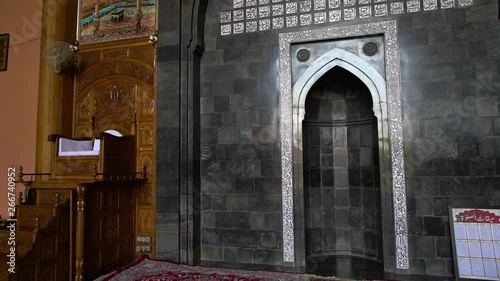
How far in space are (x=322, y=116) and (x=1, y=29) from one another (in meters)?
4.98

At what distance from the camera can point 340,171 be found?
4.81m

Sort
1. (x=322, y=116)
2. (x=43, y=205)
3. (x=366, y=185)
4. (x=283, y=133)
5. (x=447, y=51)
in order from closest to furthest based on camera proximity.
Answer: (x=43, y=205), (x=447, y=51), (x=283, y=133), (x=366, y=185), (x=322, y=116)

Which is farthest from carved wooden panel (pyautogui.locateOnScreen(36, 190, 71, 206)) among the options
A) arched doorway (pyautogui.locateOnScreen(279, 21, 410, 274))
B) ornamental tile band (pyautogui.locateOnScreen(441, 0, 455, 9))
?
ornamental tile band (pyautogui.locateOnScreen(441, 0, 455, 9))

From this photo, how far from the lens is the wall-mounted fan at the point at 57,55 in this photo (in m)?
4.48

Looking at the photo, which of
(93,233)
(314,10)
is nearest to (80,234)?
(93,233)

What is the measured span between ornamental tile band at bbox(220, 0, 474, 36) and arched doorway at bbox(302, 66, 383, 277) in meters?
0.70

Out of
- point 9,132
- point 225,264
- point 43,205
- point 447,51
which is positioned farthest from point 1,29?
point 447,51

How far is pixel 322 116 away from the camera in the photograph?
4.88 meters

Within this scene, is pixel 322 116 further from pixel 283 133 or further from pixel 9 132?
pixel 9 132

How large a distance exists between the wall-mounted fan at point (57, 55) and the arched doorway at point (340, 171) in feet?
11.0

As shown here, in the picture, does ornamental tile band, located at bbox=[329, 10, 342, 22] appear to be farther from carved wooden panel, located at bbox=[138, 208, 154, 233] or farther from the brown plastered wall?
the brown plastered wall

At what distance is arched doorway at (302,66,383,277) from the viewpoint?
4.50 m

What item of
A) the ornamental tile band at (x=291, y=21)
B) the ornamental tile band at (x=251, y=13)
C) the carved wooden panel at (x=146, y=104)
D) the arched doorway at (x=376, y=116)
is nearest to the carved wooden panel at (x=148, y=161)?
the carved wooden panel at (x=146, y=104)

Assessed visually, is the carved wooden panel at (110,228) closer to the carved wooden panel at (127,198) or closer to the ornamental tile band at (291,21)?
the carved wooden panel at (127,198)
